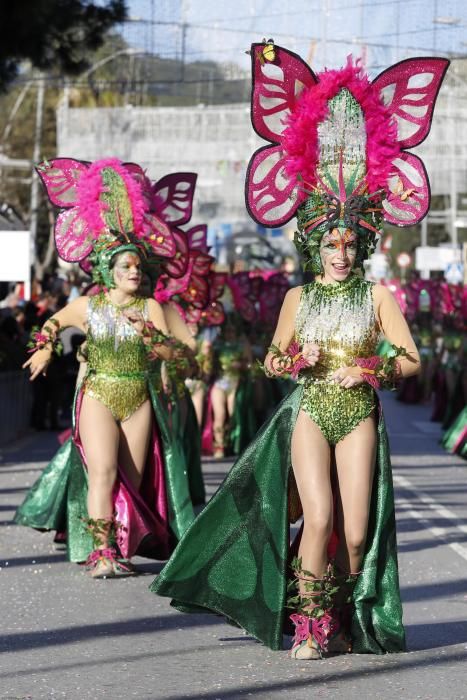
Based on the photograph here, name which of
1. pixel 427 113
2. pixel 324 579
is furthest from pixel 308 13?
pixel 324 579

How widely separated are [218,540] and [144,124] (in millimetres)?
24261

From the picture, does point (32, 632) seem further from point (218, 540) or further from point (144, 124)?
point (144, 124)

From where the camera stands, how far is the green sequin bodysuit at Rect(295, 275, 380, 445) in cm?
682

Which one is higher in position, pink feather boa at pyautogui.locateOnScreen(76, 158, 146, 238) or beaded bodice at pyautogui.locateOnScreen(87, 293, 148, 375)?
pink feather boa at pyautogui.locateOnScreen(76, 158, 146, 238)

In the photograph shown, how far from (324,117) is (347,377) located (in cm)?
118

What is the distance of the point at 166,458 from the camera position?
9.59m

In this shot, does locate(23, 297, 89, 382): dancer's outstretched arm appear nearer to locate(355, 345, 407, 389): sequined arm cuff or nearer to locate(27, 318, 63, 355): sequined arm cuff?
locate(27, 318, 63, 355): sequined arm cuff

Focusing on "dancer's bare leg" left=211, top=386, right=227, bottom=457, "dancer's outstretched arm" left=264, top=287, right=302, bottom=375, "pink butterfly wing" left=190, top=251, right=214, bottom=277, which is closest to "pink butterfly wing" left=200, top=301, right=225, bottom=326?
"dancer's bare leg" left=211, top=386, right=227, bottom=457

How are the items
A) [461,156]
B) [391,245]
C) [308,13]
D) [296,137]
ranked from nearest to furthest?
1. [296,137]
2. [308,13]
3. [461,156]
4. [391,245]

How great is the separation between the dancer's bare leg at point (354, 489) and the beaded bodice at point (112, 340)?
273 cm

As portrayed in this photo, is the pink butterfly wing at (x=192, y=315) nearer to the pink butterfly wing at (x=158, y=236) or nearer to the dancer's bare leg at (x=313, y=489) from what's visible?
the pink butterfly wing at (x=158, y=236)

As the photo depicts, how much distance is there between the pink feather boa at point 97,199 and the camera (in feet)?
33.4

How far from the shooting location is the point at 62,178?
10.6 m

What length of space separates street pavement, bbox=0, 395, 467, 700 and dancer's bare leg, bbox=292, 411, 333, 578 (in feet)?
1.42
